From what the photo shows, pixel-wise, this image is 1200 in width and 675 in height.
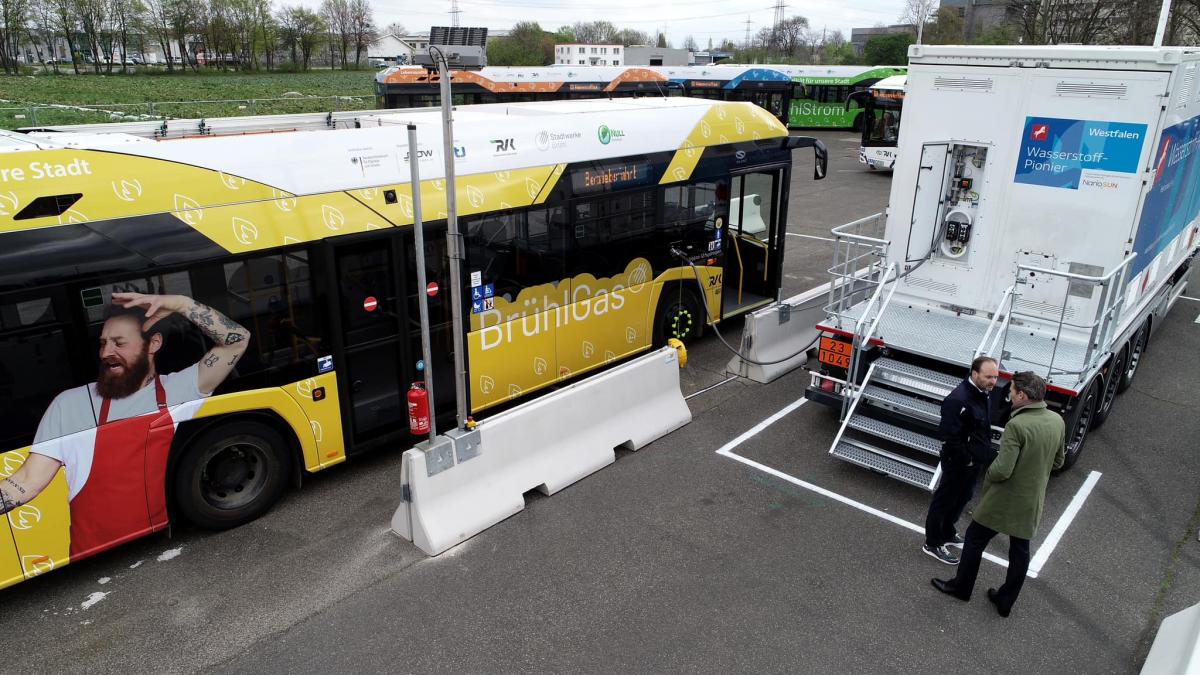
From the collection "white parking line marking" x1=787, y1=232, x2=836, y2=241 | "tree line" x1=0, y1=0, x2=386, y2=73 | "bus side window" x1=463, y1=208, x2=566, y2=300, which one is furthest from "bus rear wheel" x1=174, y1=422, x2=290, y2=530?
"tree line" x1=0, y1=0, x2=386, y2=73

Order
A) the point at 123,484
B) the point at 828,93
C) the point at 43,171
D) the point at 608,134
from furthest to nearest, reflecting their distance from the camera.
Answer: the point at 828,93 < the point at 608,134 < the point at 123,484 < the point at 43,171

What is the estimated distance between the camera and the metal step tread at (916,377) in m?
7.20

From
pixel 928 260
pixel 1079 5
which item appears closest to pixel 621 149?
pixel 928 260

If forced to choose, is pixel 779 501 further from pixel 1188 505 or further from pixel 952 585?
pixel 1188 505

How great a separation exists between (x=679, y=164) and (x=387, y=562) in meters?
5.79

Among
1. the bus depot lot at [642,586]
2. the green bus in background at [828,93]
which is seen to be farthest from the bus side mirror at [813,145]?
the green bus in background at [828,93]

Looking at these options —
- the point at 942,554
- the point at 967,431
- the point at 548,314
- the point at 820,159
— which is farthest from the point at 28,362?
the point at 820,159

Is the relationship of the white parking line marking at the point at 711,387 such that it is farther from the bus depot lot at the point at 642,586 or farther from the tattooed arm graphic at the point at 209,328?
the tattooed arm graphic at the point at 209,328

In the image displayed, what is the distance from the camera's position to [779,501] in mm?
6891

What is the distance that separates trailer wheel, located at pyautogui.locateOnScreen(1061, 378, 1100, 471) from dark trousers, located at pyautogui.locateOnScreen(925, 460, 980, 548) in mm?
1771

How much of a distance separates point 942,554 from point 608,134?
17.8ft

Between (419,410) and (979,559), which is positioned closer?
(979,559)

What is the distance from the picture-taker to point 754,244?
36.8 ft

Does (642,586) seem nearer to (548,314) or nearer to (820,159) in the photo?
(548,314)
